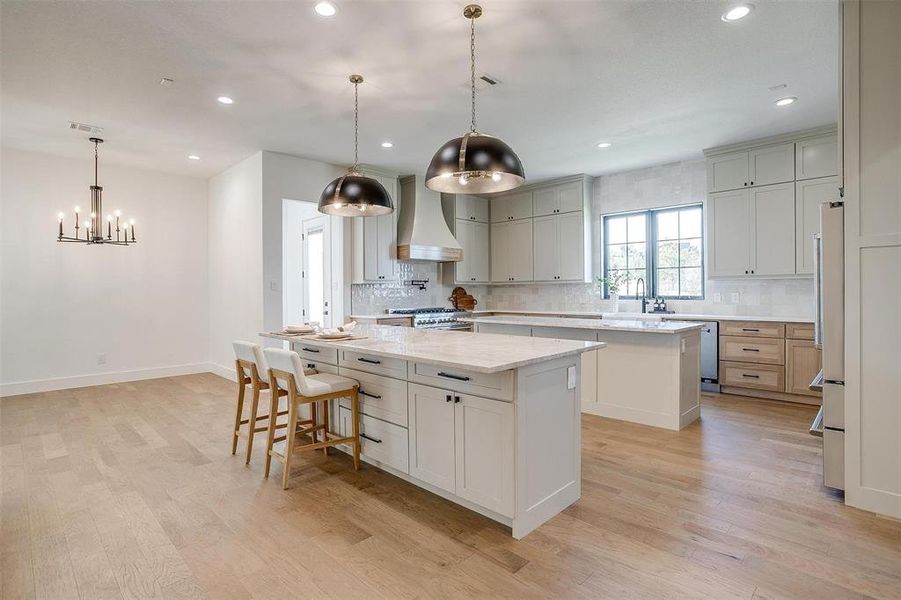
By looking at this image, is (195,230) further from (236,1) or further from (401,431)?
(401,431)

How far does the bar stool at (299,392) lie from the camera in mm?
2764

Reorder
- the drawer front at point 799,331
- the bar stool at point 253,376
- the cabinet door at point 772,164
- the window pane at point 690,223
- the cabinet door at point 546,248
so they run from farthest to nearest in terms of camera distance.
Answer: the cabinet door at point 546,248
the window pane at point 690,223
the cabinet door at point 772,164
the drawer front at point 799,331
the bar stool at point 253,376

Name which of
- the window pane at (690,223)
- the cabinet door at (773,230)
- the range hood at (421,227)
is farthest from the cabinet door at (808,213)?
the range hood at (421,227)

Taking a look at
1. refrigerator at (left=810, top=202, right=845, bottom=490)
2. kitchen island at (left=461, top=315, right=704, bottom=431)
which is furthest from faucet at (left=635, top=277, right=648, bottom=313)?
refrigerator at (left=810, top=202, right=845, bottom=490)

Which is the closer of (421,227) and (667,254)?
(667,254)

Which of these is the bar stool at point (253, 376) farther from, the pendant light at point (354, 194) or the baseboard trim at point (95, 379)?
the baseboard trim at point (95, 379)

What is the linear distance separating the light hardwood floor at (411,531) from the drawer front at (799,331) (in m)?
1.49

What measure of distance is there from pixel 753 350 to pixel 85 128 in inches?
288

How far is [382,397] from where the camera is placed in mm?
2863

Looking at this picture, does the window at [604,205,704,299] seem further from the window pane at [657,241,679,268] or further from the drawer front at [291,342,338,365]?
the drawer front at [291,342,338,365]

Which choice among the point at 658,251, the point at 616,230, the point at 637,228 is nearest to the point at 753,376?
the point at 658,251

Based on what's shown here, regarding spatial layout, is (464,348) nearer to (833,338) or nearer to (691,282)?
(833,338)

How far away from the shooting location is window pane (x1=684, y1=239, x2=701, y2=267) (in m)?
5.92

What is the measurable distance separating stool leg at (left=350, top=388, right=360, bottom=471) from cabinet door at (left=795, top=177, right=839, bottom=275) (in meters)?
4.79
